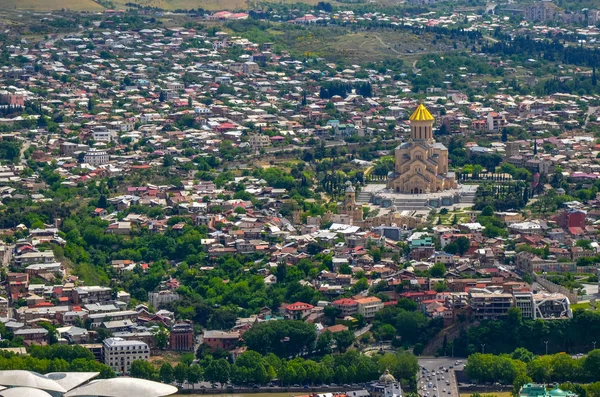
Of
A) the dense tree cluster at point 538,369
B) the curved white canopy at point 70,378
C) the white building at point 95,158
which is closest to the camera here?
the curved white canopy at point 70,378

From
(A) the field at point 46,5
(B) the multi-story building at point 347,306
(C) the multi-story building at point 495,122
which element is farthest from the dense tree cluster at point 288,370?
(A) the field at point 46,5

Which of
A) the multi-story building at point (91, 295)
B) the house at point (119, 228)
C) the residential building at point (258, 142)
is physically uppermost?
the multi-story building at point (91, 295)

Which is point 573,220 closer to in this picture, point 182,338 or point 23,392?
point 182,338

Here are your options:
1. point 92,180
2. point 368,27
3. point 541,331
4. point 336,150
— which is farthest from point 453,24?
point 541,331

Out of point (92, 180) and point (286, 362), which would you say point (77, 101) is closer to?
point (92, 180)

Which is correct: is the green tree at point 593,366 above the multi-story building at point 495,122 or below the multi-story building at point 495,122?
above

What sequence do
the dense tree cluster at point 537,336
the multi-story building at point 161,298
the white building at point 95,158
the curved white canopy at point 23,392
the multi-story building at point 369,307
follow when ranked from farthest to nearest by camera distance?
the white building at point 95,158 < the multi-story building at point 161,298 < the multi-story building at point 369,307 < the dense tree cluster at point 537,336 < the curved white canopy at point 23,392

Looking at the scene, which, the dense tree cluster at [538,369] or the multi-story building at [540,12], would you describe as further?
the multi-story building at [540,12]

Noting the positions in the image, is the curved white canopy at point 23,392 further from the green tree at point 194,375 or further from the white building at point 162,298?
the white building at point 162,298
